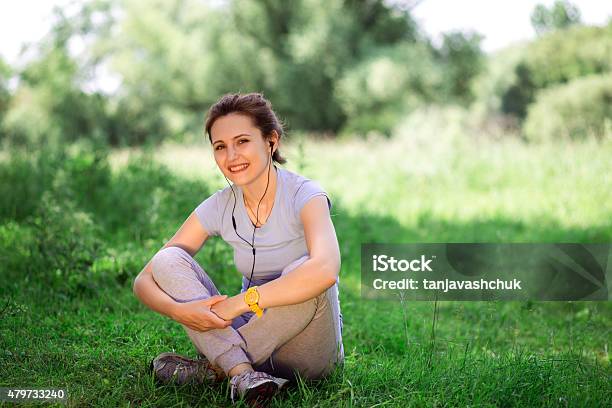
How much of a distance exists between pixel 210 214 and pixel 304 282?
69 centimetres

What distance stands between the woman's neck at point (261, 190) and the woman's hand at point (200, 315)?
1.61ft

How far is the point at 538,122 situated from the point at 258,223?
1953cm

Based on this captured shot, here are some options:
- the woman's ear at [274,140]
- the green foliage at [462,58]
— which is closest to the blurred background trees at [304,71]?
the green foliage at [462,58]

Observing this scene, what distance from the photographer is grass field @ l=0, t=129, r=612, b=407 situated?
2.59 m

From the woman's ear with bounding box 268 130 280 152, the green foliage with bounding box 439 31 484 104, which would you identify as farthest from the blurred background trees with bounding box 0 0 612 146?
the woman's ear with bounding box 268 130 280 152

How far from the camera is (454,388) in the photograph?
2.54m

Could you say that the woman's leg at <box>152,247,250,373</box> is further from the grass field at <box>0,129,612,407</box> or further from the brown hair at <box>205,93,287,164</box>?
the brown hair at <box>205,93,287,164</box>

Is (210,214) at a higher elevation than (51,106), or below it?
below

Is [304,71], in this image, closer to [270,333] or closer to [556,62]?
[556,62]

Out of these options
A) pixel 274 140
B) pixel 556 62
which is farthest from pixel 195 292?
pixel 556 62

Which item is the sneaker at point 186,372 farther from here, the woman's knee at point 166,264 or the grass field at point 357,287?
the woman's knee at point 166,264

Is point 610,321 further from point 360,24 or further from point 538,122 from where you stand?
point 360,24

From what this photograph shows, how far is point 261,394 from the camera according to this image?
2.34 meters

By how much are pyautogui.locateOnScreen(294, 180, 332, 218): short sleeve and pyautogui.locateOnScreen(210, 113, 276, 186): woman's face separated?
18cm
